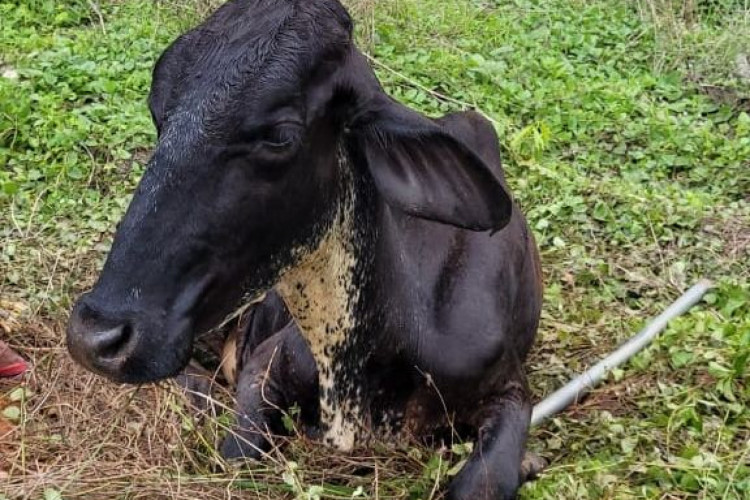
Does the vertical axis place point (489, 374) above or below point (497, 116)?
above

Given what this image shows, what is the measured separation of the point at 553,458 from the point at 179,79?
1626 millimetres

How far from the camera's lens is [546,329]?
14.0 feet

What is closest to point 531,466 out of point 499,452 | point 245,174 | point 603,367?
point 499,452

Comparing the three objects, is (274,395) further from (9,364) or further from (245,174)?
(245,174)

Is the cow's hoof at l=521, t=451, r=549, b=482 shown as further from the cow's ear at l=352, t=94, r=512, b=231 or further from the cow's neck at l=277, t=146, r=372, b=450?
the cow's ear at l=352, t=94, r=512, b=231

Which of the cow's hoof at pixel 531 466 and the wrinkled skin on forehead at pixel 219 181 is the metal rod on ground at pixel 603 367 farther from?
the wrinkled skin on forehead at pixel 219 181

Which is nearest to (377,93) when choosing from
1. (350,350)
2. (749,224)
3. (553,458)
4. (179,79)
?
(179,79)

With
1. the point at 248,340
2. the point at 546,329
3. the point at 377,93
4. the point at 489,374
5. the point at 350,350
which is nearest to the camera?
the point at 377,93

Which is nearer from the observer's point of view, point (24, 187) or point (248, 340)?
point (248, 340)

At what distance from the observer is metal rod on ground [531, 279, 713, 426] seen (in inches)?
143

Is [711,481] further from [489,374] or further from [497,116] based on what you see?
[497,116]

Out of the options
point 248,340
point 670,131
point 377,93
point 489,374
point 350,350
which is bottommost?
point 670,131

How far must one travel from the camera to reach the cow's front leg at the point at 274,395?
3.36 meters

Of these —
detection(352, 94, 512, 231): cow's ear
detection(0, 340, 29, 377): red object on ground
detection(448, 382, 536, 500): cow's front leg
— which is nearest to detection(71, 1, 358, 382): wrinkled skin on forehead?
detection(352, 94, 512, 231): cow's ear
